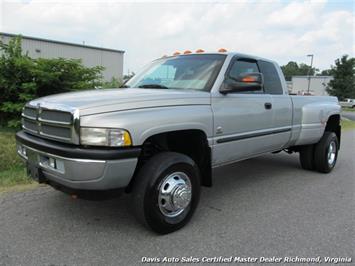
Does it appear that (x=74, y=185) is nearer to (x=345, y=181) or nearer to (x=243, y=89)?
(x=243, y=89)

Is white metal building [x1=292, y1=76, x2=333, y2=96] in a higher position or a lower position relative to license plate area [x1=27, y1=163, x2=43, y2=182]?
higher

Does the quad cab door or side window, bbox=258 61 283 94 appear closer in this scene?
the quad cab door

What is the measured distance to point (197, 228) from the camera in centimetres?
340

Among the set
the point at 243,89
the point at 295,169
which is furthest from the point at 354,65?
the point at 243,89

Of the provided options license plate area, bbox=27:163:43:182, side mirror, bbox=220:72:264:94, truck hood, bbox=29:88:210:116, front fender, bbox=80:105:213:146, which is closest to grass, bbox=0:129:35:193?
license plate area, bbox=27:163:43:182

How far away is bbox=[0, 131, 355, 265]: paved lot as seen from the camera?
2896mm

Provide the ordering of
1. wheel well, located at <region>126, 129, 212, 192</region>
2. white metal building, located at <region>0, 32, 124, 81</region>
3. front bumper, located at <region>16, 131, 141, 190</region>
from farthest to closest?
white metal building, located at <region>0, 32, 124, 81</region> → wheel well, located at <region>126, 129, 212, 192</region> → front bumper, located at <region>16, 131, 141, 190</region>

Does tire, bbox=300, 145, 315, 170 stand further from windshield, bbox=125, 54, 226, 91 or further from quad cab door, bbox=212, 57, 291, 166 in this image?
windshield, bbox=125, 54, 226, 91

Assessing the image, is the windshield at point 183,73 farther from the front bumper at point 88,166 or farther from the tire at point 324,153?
the tire at point 324,153

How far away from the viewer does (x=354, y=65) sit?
4153 cm

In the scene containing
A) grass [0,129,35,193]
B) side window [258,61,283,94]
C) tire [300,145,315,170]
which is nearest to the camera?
grass [0,129,35,193]

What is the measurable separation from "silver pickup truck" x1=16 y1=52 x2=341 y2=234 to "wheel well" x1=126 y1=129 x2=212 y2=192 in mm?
11

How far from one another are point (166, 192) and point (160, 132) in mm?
604

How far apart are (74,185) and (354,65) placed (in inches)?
1815
